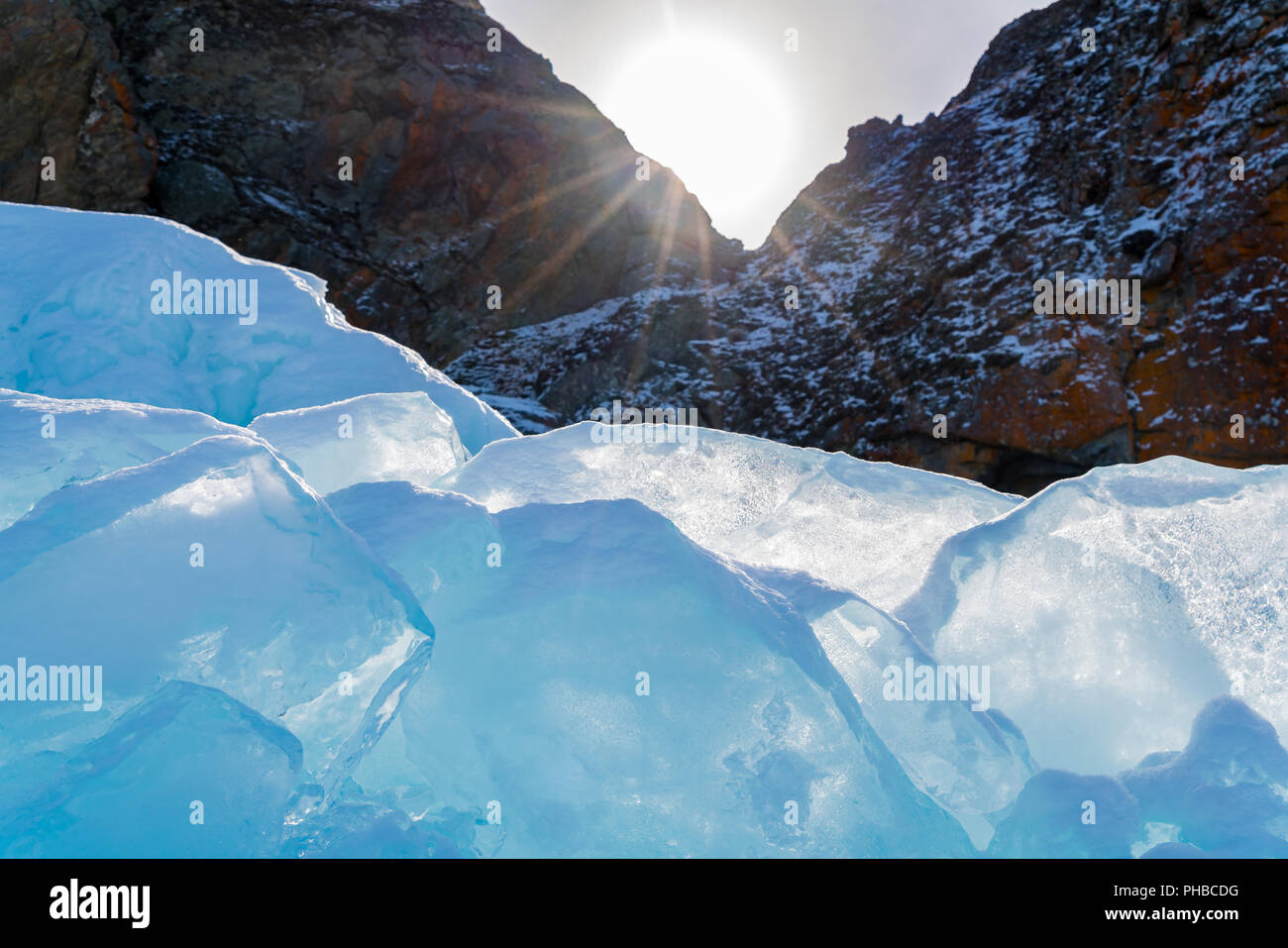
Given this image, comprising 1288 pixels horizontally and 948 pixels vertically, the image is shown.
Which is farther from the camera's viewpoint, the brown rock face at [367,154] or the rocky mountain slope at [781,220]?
the brown rock face at [367,154]

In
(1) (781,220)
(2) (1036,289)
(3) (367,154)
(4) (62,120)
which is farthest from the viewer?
(1) (781,220)

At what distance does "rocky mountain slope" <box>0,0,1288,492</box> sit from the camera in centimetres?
1505

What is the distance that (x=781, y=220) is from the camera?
27.0 metres

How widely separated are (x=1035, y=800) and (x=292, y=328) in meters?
5.34

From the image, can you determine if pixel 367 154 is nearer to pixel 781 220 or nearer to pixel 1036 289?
pixel 781 220

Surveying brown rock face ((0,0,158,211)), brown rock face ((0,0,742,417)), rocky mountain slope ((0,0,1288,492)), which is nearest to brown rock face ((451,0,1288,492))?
rocky mountain slope ((0,0,1288,492))

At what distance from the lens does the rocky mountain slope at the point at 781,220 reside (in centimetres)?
1505

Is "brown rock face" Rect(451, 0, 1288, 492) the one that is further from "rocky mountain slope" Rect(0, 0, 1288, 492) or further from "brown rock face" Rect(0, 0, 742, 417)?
"brown rock face" Rect(0, 0, 742, 417)

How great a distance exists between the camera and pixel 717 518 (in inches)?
170

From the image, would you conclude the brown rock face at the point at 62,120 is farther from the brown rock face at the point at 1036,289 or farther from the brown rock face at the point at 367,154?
the brown rock face at the point at 1036,289

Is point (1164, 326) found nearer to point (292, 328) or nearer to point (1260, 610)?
point (1260, 610)

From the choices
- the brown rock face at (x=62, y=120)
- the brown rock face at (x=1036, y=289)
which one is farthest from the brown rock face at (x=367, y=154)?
the brown rock face at (x=1036, y=289)

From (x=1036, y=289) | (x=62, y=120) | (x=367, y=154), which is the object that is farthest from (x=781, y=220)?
(x=62, y=120)
